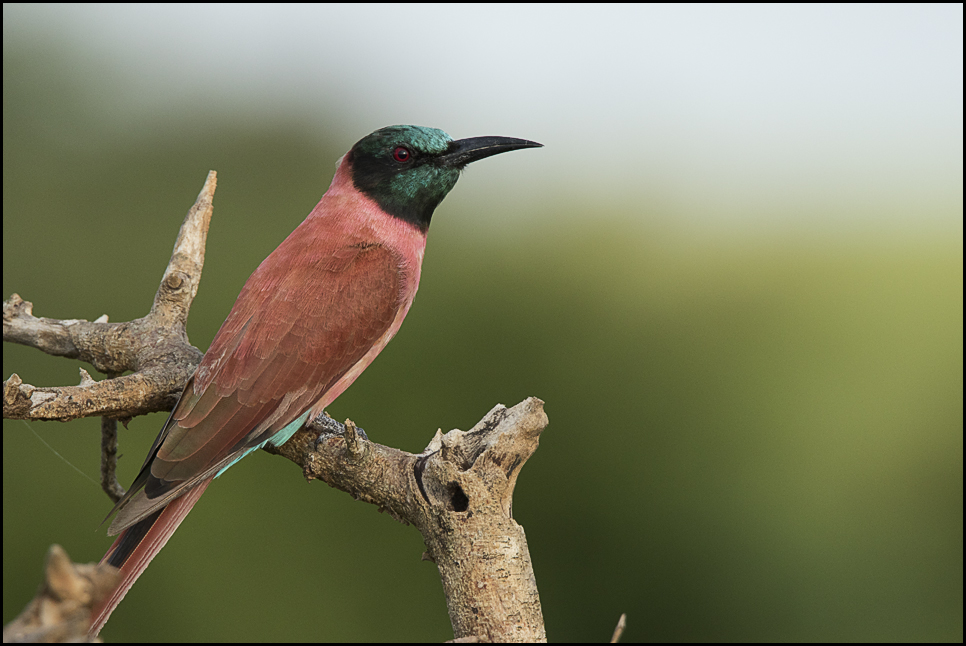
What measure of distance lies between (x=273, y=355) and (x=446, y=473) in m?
0.76

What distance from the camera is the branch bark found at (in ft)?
6.19

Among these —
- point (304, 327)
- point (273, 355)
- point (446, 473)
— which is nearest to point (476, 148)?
point (304, 327)

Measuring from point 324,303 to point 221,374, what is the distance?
37cm

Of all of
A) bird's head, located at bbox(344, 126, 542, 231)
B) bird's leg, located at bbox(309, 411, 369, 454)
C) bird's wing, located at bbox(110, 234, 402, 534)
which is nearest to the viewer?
bird's wing, located at bbox(110, 234, 402, 534)

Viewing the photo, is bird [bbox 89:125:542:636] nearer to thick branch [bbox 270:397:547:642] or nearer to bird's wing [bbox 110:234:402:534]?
bird's wing [bbox 110:234:402:534]

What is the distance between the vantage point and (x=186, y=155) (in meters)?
5.78

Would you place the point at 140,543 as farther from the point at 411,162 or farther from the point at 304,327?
the point at 411,162

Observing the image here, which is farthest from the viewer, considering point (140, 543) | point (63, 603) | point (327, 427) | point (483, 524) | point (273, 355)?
point (327, 427)

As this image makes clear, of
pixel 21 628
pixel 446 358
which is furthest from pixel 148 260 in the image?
pixel 21 628

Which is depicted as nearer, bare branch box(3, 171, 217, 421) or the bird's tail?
the bird's tail

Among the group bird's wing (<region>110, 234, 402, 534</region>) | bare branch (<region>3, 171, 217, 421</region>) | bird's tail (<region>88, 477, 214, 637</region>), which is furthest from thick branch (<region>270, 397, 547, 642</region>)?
bare branch (<region>3, 171, 217, 421</region>)

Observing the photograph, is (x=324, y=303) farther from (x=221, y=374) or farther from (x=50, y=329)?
(x=50, y=329)

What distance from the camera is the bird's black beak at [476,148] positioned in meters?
2.80

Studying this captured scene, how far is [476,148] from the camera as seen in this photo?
281 cm
